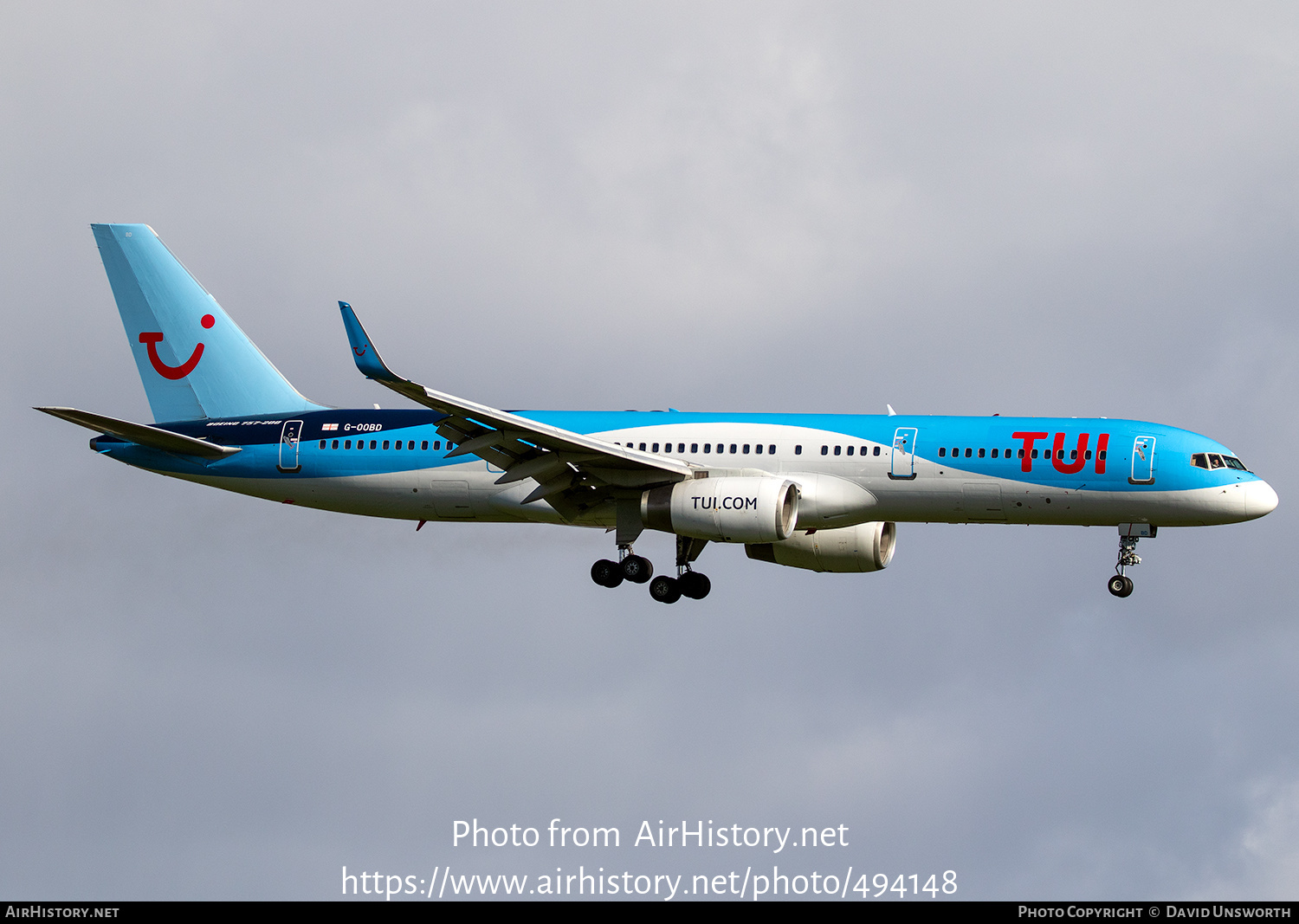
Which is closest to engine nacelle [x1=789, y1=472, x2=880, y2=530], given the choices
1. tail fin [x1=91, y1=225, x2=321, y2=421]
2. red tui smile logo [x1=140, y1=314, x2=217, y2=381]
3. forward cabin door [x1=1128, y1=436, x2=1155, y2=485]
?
forward cabin door [x1=1128, y1=436, x2=1155, y2=485]

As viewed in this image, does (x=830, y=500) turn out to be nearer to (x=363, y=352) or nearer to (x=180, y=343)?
(x=363, y=352)

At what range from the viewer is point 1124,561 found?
158 ft

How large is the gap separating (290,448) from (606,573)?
422 inches

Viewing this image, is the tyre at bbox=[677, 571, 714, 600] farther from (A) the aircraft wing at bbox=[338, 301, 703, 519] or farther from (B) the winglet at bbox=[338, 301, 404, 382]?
(B) the winglet at bbox=[338, 301, 404, 382]

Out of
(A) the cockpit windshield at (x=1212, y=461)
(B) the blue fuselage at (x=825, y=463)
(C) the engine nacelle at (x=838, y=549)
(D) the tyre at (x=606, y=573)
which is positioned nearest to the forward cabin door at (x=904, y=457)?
(B) the blue fuselage at (x=825, y=463)

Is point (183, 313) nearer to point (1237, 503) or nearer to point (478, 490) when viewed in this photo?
point (478, 490)

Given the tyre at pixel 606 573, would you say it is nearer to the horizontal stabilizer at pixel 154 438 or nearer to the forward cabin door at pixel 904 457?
the forward cabin door at pixel 904 457

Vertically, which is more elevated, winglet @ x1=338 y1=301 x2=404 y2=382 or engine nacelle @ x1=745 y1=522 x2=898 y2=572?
engine nacelle @ x1=745 y1=522 x2=898 y2=572

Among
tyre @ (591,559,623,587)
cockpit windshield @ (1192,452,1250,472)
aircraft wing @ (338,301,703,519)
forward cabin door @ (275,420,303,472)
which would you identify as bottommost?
tyre @ (591,559,623,587)

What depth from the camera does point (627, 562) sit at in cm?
5112

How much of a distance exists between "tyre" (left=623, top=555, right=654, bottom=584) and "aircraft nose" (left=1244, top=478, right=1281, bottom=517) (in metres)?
17.1

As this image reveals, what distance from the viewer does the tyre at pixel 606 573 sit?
51.0 metres

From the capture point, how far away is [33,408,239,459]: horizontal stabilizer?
5009 centimetres

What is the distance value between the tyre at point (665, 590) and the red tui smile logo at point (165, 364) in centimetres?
1708
